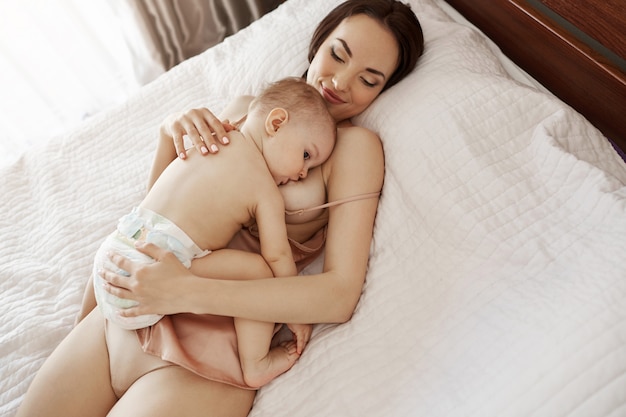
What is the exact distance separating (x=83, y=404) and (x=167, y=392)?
11.2 inches

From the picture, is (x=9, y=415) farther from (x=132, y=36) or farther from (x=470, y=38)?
(x=132, y=36)

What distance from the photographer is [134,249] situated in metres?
1.43

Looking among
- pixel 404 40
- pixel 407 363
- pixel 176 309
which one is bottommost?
pixel 407 363

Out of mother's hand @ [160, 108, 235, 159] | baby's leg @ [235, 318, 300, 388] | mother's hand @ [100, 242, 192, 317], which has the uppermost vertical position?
mother's hand @ [160, 108, 235, 159]

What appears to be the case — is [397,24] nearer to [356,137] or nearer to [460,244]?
[356,137]

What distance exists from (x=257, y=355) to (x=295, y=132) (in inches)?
26.9

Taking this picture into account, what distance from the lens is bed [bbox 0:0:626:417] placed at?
1.11 meters

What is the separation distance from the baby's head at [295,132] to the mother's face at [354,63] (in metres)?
0.15

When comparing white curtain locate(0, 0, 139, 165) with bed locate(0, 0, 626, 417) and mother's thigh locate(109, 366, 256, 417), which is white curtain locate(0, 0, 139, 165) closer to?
bed locate(0, 0, 626, 417)

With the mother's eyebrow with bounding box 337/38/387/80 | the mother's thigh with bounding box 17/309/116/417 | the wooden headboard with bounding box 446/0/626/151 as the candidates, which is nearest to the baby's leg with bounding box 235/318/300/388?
the mother's thigh with bounding box 17/309/116/417

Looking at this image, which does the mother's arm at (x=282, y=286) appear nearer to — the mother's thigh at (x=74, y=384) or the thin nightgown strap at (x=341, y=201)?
the thin nightgown strap at (x=341, y=201)

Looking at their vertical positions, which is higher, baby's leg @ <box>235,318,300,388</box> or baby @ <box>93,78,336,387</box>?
baby @ <box>93,78,336,387</box>

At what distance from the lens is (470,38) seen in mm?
1832

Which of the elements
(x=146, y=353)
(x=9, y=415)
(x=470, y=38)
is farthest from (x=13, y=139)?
(x=470, y=38)
